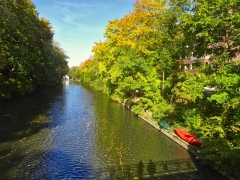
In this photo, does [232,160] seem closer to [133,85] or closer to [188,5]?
[188,5]

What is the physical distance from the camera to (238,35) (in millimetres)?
16484

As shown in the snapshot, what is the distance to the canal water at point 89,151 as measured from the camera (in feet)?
49.3

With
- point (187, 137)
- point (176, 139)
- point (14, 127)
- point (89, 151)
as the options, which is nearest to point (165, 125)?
point (176, 139)

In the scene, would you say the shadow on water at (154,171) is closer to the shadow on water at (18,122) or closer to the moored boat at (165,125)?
the moored boat at (165,125)

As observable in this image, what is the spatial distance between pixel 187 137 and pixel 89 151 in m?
9.10

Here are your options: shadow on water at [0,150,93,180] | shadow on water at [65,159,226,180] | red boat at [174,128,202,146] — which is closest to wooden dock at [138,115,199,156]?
red boat at [174,128,202,146]

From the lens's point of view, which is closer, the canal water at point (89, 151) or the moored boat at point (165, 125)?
the canal water at point (89, 151)

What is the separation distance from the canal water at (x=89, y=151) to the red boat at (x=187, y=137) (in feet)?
3.40

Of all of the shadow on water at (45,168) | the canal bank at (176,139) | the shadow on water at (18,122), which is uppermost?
the shadow on water at (18,122)

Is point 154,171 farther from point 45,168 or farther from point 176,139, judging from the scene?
point 45,168

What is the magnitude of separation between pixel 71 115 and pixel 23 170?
17826 millimetres

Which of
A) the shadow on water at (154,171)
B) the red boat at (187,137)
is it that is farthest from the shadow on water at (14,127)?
the red boat at (187,137)

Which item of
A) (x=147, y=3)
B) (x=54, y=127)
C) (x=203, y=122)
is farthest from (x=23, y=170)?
(x=147, y=3)

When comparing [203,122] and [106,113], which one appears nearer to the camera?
[203,122]
